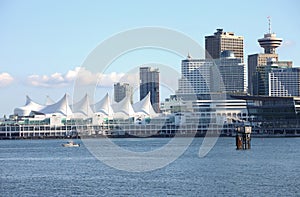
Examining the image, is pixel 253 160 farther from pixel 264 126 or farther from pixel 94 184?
pixel 264 126

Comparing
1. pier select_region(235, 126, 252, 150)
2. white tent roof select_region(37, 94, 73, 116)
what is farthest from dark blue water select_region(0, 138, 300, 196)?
white tent roof select_region(37, 94, 73, 116)

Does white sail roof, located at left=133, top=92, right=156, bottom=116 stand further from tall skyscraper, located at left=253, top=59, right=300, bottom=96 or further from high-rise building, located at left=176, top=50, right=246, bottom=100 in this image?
tall skyscraper, located at left=253, top=59, right=300, bottom=96

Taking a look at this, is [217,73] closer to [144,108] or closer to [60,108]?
[144,108]

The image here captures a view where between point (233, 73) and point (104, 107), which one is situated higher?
point (233, 73)

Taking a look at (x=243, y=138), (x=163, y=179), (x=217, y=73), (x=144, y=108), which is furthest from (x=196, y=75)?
(x=163, y=179)

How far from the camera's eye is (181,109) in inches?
5659

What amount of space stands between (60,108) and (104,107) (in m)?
7.86

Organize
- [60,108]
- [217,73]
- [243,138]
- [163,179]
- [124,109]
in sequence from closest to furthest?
1. [163,179]
2. [243,138]
3. [60,108]
4. [124,109]
5. [217,73]

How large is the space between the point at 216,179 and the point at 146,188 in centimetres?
494

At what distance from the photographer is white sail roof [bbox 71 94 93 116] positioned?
429ft

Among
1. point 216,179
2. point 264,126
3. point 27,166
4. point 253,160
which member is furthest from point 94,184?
point 264,126

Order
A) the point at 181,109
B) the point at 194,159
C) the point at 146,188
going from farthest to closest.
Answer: the point at 181,109
the point at 194,159
the point at 146,188

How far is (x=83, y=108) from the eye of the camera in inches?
5217

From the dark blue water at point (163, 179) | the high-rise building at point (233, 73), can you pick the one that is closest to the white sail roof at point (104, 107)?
the high-rise building at point (233, 73)
